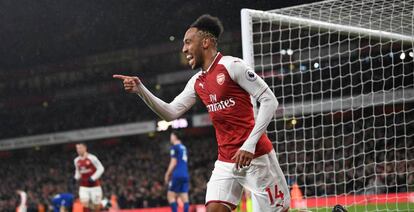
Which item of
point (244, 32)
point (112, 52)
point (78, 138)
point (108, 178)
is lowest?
point (108, 178)

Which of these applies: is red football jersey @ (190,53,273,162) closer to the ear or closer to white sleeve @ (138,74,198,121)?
the ear

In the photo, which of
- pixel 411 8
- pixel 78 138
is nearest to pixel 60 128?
pixel 78 138

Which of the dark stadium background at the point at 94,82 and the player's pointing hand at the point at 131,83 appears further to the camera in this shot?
the dark stadium background at the point at 94,82

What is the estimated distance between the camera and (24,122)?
32.7 metres

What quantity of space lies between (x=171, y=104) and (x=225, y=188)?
703 mm

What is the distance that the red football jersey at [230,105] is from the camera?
370cm

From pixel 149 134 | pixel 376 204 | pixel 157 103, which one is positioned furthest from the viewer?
pixel 149 134

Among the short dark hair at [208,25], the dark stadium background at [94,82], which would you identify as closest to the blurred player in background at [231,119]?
the short dark hair at [208,25]

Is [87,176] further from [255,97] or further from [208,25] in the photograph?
[255,97]

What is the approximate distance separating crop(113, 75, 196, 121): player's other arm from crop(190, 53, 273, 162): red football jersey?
0.30 m

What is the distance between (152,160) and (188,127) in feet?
8.71

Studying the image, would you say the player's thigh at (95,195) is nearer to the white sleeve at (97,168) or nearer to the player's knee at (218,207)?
the white sleeve at (97,168)

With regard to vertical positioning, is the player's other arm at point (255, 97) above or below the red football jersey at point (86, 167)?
above

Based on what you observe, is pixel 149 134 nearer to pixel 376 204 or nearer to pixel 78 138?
pixel 78 138
